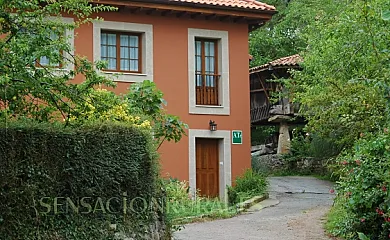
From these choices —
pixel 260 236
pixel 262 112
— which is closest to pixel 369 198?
pixel 260 236

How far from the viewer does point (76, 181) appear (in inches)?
373

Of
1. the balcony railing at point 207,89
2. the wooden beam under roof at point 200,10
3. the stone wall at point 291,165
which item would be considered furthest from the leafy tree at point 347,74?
the stone wall at point 291,165

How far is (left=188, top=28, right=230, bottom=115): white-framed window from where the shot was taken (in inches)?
760

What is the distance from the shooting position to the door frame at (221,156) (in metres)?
19.0

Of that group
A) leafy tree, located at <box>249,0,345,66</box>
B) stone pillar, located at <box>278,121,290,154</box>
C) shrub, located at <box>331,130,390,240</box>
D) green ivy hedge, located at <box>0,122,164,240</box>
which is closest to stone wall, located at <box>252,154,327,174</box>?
stone pillar, located at <box>278,121,290,154</box>

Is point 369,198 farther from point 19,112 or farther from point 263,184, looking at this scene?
point 263,184

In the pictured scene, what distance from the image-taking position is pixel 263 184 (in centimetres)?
1880

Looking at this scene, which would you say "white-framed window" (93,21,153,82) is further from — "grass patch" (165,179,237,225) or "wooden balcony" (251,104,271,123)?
"wooden balcony" (251,104,271,123)

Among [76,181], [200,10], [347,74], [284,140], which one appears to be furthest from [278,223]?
[284,140]

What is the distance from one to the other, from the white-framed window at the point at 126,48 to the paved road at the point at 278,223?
5.17 meters

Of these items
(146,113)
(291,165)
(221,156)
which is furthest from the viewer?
(291,165)

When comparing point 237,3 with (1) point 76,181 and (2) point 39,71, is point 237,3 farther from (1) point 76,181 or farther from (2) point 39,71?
(1) point 76,181

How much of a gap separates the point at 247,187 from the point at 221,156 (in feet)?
4.34

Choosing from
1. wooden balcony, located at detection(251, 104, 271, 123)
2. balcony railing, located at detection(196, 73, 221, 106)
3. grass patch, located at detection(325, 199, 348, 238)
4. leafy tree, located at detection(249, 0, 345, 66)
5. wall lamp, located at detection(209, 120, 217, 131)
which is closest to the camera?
grass patch, located at detection(325, 199, 348, 238)
